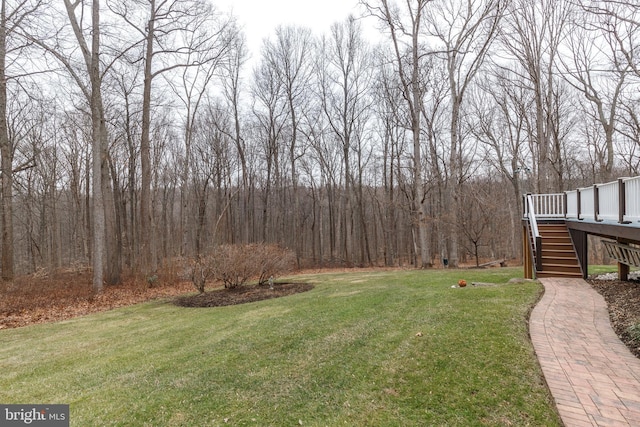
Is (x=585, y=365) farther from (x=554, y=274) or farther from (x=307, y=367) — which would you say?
(x=554, y=274)

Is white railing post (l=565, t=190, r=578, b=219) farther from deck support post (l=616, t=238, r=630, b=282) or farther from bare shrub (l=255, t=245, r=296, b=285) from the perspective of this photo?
bare shrub (l=255, t=245, r=296, b=285)

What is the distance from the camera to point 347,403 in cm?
301

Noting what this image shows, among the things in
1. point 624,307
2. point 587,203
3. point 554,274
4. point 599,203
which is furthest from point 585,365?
point 587,203

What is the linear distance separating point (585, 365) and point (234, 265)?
867 centimetres

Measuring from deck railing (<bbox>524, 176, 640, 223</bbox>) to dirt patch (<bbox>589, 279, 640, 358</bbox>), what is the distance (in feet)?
5.00

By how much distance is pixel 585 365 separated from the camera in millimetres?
3527

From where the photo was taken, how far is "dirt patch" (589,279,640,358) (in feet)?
13.9

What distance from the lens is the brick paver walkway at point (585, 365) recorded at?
2.69 m

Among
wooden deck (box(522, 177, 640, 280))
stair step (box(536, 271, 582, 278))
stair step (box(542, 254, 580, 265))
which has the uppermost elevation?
wooden deck (box(522, 177, 640, 280))

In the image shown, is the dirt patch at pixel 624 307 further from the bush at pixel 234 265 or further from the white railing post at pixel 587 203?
the bush at pixel 234 265

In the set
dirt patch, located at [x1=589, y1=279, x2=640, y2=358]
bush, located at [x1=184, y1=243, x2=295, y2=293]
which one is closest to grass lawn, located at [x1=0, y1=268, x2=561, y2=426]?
dirt patch, located at [x1=589, y1=279, x2=640, y2=358]

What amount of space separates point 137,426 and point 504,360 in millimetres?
3766

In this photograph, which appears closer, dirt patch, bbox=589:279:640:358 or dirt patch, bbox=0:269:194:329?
dirt patch, bbox=589:279:640:358

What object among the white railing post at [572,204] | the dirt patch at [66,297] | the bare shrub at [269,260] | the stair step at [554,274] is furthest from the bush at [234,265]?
the white railing post at [572,204]
